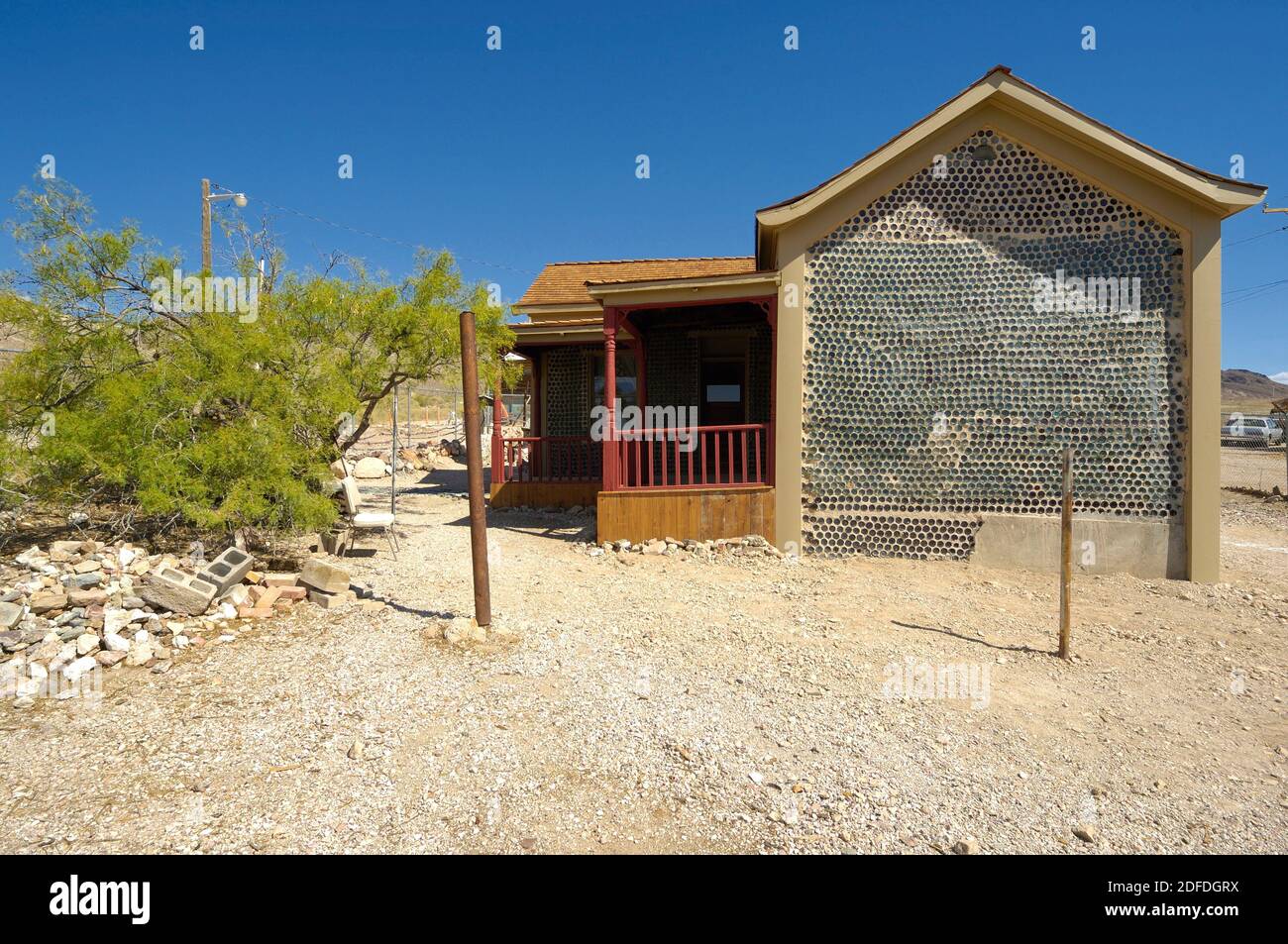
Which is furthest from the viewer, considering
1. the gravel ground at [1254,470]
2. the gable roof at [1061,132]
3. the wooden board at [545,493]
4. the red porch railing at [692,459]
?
the gravel ground at [1254,470]

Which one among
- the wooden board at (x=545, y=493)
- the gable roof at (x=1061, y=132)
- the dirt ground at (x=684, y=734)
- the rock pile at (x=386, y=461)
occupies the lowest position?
the dirt ground at (x=684, y=734)

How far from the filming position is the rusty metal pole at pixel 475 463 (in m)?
5.77

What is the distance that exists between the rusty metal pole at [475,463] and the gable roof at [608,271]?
867 centimetres

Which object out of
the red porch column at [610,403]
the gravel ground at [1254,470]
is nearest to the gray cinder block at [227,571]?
the red porch column at [610,403]

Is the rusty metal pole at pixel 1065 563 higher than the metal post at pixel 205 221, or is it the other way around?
the metal post at pixel 205 221

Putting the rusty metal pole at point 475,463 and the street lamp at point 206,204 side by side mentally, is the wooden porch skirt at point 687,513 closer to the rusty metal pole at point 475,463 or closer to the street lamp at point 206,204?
the rusty metal pole at point 475,463

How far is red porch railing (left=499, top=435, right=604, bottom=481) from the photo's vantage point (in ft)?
44.0

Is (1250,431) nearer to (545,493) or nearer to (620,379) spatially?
(620,379)

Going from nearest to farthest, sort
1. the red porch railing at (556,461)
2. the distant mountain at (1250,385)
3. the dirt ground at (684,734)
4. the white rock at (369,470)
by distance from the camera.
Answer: the dirt ground at (684,734)
the red porch railing at (556,461)
the white rock at (369,470)
the distant mountain at (1250,385)

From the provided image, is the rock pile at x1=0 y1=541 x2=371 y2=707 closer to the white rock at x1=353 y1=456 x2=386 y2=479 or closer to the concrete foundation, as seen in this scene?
the concrete foundation

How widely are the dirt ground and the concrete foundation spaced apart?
2.87 ft

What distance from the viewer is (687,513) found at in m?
9.51

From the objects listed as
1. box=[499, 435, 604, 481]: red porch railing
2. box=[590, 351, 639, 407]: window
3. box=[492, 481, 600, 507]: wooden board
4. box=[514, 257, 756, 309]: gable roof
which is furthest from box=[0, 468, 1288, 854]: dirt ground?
box=[514, 257, 756, 309]: gable roof
